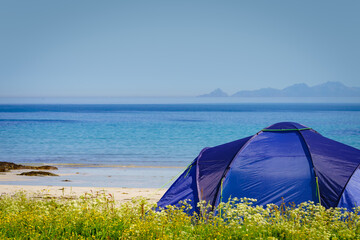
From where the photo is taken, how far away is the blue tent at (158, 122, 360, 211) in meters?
8.03

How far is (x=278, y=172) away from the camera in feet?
27.1

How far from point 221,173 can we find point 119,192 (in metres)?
5.94

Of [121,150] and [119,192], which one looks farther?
[121,150]

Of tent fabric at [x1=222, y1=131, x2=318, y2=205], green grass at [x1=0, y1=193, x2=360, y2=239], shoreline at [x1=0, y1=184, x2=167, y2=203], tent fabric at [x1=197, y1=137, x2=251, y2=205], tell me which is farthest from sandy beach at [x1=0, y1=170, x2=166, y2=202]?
green grass at [x1=0, y1=193, x2=360, y2=239]

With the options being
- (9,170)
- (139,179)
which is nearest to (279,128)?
(139,179)

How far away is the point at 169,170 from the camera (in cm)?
2039

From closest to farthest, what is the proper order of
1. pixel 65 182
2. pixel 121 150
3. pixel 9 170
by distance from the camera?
1. pixel 65 182
2. pixel 9 170
3. pixel 121 150

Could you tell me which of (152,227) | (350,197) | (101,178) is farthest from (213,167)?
(101,178)

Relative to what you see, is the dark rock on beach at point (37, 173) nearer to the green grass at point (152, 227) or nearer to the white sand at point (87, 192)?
the white sand at point (87, 192)

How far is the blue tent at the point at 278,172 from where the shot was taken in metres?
8.03

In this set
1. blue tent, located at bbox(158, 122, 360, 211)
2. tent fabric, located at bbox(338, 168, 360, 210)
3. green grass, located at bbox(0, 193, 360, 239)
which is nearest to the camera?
green grass, located at bbox(0, 193, 360, 239)

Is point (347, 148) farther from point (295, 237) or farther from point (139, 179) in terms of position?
point (139, 179)

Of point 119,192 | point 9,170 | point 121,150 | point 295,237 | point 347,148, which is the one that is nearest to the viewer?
point 295,237

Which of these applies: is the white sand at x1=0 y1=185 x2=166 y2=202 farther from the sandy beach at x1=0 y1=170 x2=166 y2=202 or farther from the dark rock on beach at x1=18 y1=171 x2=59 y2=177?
the dark rock on beach at x1=18 y1=171 x2=59 y2=177
